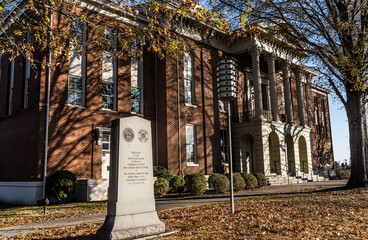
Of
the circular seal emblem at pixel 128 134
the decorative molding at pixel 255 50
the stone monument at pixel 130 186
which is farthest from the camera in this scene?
the decorative molding at pixel 255 50

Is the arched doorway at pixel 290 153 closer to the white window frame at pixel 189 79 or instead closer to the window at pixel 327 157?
the white window frame at pixel 189 79

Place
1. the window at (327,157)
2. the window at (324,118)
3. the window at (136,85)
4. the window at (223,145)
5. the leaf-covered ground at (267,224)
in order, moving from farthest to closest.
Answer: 1. the window at (324,118)
2. the window at (327,157)
3. the window at (223,145)
4. the window at (136,85)
5. the leaf-covered ground at (267,224)

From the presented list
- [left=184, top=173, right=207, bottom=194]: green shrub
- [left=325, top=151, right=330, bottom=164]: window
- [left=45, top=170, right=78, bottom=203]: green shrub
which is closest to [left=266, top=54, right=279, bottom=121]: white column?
[left=184, top=173, right=207, bottom=194]: green shrub

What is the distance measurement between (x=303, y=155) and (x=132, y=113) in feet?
58.5

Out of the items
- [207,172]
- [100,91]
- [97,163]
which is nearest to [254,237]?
[97,163]

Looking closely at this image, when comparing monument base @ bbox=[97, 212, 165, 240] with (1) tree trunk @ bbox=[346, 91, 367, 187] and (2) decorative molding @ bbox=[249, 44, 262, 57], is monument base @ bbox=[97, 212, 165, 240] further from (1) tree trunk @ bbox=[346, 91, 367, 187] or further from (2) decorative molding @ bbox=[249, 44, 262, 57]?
(2) decorative molding @ bbox=[249, 44, 262, 57]

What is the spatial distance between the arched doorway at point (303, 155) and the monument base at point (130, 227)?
81.3 ft

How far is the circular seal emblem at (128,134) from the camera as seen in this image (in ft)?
21.2

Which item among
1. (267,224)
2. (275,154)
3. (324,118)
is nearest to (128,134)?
(267,224)

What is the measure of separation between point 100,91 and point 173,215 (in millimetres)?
10761

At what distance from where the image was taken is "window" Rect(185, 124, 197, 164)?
21031 mm

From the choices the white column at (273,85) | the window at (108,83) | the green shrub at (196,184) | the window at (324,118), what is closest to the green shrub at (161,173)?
the green shrub at (196,184)

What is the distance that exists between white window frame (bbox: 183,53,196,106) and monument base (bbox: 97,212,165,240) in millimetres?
15415

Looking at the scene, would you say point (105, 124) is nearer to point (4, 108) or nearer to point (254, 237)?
point (4, 108)
